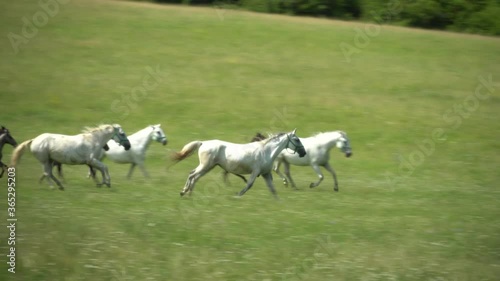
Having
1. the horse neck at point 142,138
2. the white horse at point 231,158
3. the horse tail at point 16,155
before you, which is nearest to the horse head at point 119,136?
the horse neck at point 142,138

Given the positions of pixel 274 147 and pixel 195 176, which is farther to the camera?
pixel 274 147

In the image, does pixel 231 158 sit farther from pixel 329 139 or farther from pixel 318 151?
pixel 329 139

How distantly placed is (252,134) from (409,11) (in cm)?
2102

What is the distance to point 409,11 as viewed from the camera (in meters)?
47.2

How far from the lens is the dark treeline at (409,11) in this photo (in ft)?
151

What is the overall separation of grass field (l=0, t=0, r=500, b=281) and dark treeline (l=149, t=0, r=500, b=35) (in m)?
1.68

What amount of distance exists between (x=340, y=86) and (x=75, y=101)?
1209 centimetres

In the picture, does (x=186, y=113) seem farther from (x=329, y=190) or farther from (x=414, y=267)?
(x=414, y=267)

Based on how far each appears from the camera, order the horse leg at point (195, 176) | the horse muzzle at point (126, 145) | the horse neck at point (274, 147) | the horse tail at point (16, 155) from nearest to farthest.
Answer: the horse tail at point (16, 155) < the horse leg at point (195, 176) < the horse neck at point (274, 147) < the horse muzzle at point (126, 145)

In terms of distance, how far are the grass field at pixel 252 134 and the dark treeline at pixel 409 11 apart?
1.68 metres

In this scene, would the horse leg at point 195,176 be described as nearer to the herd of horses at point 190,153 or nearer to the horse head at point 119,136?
the herd of horses at point 190,153

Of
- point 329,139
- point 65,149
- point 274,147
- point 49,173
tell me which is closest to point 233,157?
point 274,147

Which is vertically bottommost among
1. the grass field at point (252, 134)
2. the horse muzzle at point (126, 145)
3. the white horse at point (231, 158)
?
the grass field at point (252, 134)

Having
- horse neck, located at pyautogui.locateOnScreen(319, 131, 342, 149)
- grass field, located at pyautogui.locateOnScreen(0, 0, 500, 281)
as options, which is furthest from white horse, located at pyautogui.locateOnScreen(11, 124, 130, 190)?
horse neck, located at pyautogui.locateOnScreen(319, 131, 342, 149)
